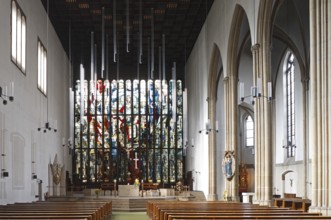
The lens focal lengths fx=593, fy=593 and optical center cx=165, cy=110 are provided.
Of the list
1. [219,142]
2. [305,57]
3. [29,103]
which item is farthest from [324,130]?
[219,142]

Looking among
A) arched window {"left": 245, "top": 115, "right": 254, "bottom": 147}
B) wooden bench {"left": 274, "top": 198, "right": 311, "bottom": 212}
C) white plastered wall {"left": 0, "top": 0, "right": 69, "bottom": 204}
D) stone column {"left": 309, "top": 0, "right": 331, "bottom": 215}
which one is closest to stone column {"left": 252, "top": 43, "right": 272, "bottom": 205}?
wooden bench {"left": 274, "top": 198, "right": 311, "bottom": 212}

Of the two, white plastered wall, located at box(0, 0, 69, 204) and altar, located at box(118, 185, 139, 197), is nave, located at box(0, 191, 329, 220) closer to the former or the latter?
white plastered wall, located at box(0, 0, 69, 204)

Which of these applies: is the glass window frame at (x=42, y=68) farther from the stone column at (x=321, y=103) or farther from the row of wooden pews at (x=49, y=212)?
the stone column at (x=321, y=103)

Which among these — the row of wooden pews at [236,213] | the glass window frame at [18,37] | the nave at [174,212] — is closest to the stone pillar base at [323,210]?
the nave at [174,212]

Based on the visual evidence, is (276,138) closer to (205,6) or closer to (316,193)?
(205,6)

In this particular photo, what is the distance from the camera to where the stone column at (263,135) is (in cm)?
2119

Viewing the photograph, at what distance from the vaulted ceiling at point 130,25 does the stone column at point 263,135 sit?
737cm

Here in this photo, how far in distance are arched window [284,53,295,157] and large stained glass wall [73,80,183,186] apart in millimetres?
13268

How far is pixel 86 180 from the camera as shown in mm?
43625

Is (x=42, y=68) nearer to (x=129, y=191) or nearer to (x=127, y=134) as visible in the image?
(x=129, y=191)

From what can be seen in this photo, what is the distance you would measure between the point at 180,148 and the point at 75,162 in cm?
788

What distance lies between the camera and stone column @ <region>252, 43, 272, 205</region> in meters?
21.2

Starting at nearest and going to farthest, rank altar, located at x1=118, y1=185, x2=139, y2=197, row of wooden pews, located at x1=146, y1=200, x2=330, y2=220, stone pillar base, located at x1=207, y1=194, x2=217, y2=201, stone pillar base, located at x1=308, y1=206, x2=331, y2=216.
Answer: row of wooden pews, located at x1=146, y1=200, x2=330, y2=220 < stone pillar base, located at x1=308, y1=206, x2=331, y2=216 < stone pillar base, located at x1=207, y1=194, x2=217, y2=201 < altar, located at x1=118, y1=185, x2=139, y2=197

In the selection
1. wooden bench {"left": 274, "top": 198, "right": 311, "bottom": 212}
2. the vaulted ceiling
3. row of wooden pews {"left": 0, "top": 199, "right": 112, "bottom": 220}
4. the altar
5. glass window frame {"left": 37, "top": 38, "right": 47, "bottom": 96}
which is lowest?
the altar
